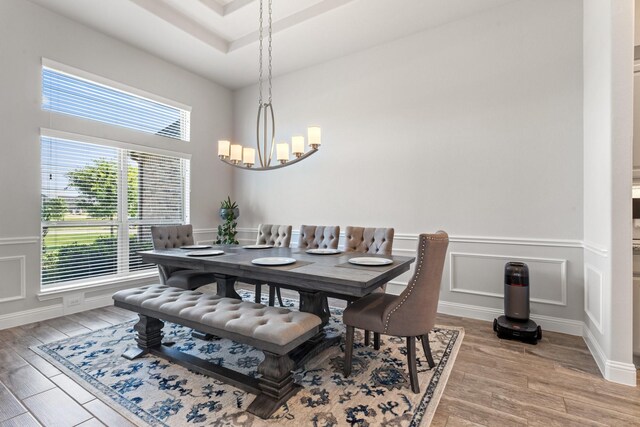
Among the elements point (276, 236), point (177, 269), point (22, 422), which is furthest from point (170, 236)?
point (22, 422)

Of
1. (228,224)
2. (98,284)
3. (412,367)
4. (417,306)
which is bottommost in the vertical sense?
(412,367)

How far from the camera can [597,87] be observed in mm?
2500

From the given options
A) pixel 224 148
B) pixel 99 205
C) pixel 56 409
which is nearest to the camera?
pixel 56 409

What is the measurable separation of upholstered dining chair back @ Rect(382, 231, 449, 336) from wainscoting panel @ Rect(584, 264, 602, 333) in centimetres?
146

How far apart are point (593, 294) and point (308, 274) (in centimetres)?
247

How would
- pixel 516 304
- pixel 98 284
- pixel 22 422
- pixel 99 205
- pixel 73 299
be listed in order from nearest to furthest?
1. pixel 22 422
2. pixel 516 304
3. pixel 73 299
4. pixel 98 284
5. pixel 99 205

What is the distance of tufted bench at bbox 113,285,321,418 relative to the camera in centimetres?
182

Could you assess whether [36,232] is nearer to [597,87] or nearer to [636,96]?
[597,87]

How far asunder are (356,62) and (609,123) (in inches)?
117

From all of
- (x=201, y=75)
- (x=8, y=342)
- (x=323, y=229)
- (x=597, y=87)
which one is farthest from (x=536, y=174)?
(x=8, y=342)

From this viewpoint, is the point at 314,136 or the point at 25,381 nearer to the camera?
the point at 25,381

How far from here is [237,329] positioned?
6.22 feet

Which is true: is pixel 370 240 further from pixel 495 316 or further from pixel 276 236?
pixel 495 316

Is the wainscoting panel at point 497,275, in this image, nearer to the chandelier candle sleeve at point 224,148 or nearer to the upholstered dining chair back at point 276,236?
the upholstered dining chair back at point 276,236
